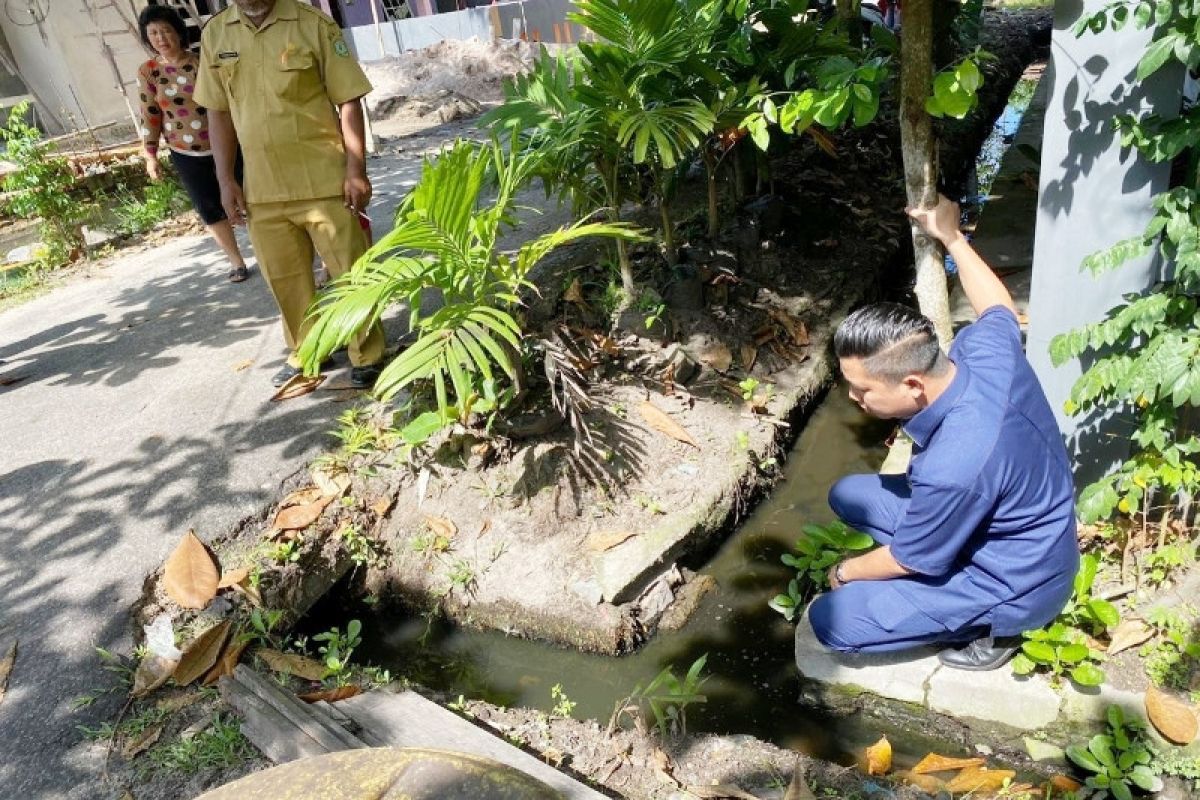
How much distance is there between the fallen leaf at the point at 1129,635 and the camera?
7.80 ft

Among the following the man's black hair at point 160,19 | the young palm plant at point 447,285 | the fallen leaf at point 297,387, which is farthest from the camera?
the man's black hair at point 160,19

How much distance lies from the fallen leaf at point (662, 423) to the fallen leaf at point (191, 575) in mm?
1848

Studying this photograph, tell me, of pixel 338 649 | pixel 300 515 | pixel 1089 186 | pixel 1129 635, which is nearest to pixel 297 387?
pixel 300 515

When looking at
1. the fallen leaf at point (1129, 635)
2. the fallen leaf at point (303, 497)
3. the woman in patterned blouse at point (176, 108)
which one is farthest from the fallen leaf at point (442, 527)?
the woman in patterned blouse at point (176, 108)

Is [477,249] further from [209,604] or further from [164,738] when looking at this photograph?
[164,738]

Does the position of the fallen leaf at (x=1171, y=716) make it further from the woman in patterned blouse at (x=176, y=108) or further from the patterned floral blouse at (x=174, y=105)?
the patterned floral blouse at (x=174, y=105)

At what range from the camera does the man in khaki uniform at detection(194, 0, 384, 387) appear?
3.54 metres

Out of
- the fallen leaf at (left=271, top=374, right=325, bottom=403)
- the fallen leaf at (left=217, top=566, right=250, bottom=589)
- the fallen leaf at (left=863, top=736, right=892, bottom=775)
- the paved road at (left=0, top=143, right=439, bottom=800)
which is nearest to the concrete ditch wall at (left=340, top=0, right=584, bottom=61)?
the paved road at (left=0, top=143, right=439, bottom=800)

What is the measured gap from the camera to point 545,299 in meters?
4.46

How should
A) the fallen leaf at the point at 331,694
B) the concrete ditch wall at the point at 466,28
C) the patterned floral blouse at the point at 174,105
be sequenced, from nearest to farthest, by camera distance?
1. the fallen leaf at the point at 331,694
2. the patterned floral blouse at the point at 174,105
3. the concrete ditch wall at the point at 466,28

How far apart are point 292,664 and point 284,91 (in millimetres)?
2400

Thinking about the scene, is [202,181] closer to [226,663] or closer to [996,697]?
[226,663]

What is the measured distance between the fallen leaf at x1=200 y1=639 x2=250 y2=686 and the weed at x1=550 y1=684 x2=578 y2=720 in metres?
1.06

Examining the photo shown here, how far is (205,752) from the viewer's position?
2.39 meters
